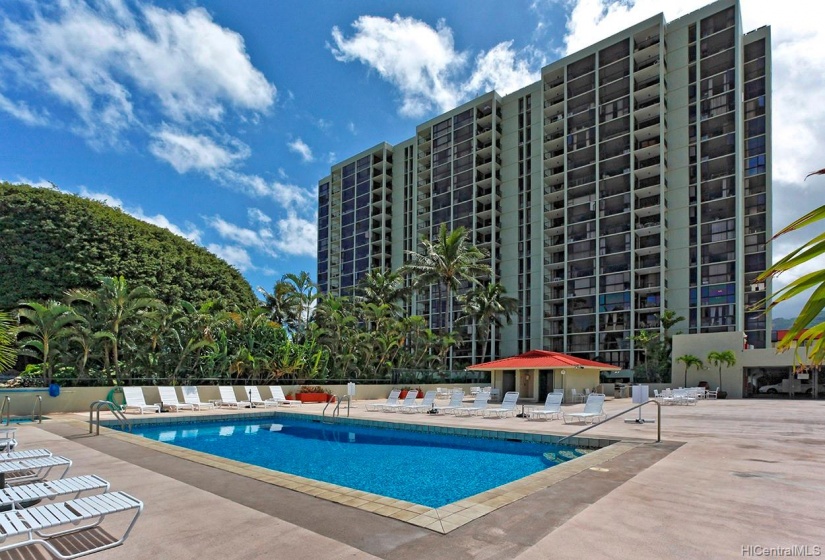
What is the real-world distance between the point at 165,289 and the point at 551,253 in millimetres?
38086

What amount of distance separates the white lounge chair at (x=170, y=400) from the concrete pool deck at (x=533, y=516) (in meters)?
9.89

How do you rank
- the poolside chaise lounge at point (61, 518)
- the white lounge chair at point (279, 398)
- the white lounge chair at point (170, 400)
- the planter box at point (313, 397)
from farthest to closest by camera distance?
the planter box at point (313, 397), the white lounge chair at point (279, 398), the white lounge chair at point (170, 400), the poolside chaise lounge at point (61, 518)

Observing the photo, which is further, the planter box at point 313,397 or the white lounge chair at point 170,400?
the planter box at point 313,397

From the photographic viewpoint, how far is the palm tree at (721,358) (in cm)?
3231

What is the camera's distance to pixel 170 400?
1838 centimetres

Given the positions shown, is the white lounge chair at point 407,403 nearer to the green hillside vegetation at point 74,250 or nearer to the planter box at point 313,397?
the planter box at point 313,397

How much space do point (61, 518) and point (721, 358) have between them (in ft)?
119

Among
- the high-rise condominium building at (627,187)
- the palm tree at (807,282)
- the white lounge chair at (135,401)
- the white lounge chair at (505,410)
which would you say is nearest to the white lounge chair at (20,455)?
the palm tree at (807,282)

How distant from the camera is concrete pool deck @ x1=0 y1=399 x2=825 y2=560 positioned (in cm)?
432

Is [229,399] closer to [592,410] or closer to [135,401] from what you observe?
[135,401]

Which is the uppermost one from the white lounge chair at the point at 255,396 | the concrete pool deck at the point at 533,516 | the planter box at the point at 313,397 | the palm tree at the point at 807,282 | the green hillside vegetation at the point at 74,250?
the green hillside vegetation at the point at 74,250

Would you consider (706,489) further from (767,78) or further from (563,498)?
(767,78)

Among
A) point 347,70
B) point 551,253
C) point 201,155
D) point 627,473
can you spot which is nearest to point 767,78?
point 551,253

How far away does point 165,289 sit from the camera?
3938 centimetres
